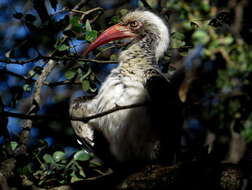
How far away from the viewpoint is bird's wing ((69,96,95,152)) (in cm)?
465

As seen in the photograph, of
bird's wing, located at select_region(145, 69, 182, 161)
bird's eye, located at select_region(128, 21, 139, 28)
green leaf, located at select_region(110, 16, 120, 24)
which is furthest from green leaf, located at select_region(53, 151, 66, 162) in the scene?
bird's eye, located at select_region(128, 21, 139, 28)

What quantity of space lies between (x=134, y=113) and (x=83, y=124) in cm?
55

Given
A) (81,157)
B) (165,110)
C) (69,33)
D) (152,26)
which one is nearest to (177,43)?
(152,26)

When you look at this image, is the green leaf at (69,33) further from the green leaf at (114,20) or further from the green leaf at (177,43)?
the green leaf at (177,43)

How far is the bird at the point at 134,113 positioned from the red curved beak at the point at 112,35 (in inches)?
0.7

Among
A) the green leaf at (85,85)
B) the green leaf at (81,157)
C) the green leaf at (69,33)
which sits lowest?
the green leaf at (81,157)

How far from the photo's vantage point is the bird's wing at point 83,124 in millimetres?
4648

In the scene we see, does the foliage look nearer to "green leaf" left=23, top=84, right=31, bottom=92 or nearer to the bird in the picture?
"green leaf" left=23, top=84, right=31, bottom=92

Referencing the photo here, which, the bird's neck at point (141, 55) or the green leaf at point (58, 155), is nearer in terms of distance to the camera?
the green leaf at point (58, 155)

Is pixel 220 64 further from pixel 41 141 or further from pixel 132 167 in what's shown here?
pixel 41 141

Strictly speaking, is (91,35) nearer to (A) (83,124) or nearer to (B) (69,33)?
(B) (69,33)

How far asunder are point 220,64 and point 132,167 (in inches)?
102

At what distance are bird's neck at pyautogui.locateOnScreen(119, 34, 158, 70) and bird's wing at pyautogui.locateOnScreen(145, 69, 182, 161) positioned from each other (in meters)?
0.25

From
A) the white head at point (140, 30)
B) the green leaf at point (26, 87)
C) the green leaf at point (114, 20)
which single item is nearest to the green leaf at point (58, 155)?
the green leaf at point (26, 87)
